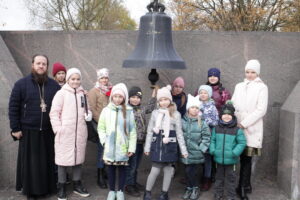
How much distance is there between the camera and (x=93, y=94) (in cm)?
383

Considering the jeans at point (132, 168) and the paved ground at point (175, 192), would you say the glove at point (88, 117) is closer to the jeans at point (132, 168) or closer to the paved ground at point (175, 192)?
the jeans at point (132, 168)

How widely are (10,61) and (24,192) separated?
74.6 inches

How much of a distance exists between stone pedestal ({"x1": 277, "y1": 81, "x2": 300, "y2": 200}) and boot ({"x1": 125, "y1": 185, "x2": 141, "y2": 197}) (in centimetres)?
186

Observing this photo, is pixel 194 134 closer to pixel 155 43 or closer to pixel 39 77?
pixel 155 43

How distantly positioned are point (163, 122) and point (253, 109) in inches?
42.2

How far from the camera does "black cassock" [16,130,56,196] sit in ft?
11.3

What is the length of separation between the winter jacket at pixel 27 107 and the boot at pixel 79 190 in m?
0.83

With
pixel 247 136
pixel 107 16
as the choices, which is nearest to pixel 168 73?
pixel 247 136

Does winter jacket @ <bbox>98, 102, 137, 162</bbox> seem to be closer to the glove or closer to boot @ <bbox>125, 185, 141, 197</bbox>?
the glove

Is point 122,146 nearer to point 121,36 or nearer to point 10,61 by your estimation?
point 121,36

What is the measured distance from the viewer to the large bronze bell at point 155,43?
340 cm

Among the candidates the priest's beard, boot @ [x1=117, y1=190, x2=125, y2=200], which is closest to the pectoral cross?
the priest's beard

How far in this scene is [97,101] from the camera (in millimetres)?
3840

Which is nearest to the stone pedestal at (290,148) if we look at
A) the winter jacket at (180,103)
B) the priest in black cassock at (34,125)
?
the winter jacket at (180,103)
